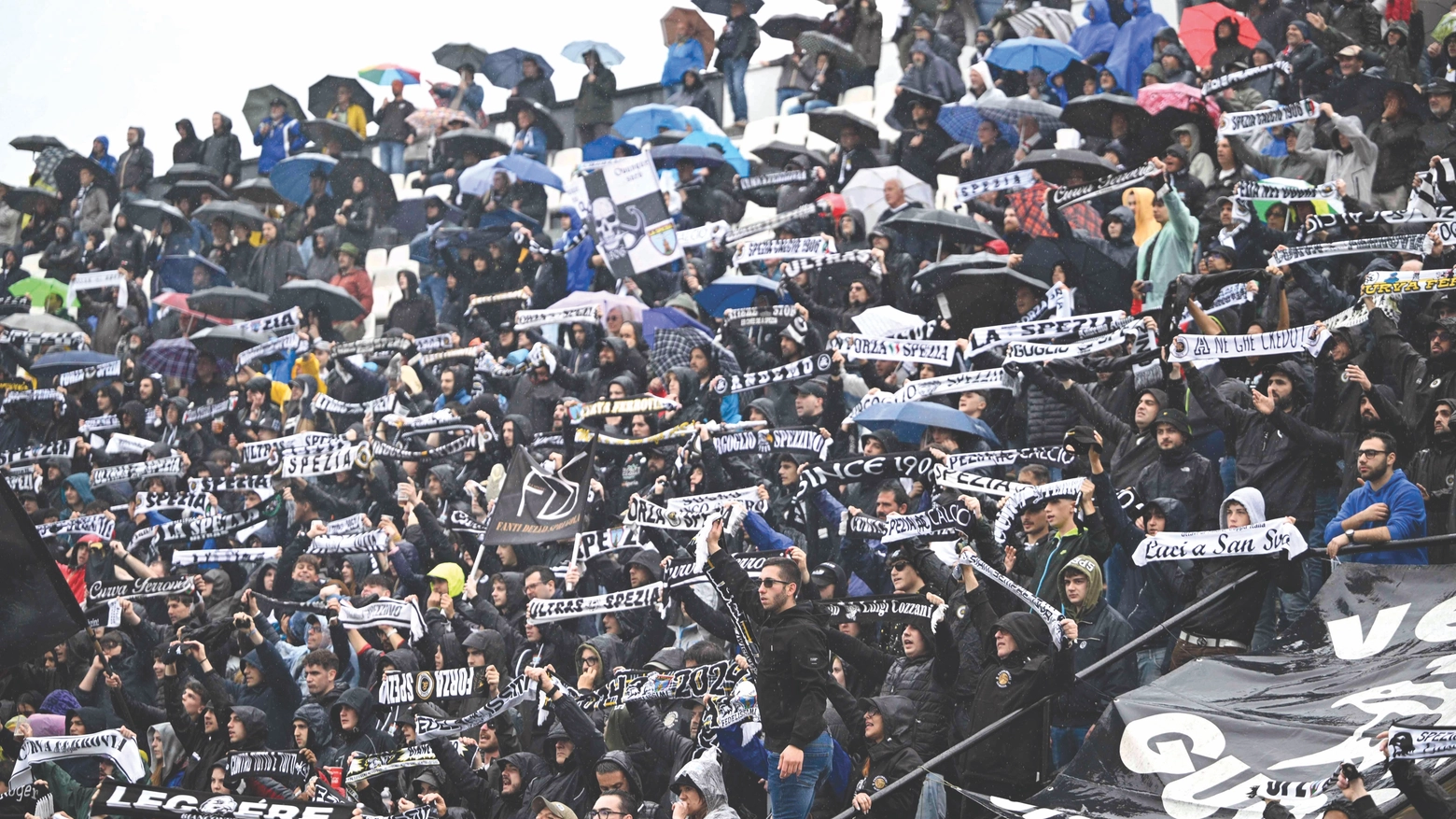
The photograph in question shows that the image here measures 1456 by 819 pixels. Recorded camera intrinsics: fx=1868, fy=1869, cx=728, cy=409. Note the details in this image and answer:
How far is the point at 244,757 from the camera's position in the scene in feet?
37.0

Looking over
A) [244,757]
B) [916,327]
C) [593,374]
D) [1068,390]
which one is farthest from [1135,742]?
[593,374]

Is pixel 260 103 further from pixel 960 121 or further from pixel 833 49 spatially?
pixel 960 121

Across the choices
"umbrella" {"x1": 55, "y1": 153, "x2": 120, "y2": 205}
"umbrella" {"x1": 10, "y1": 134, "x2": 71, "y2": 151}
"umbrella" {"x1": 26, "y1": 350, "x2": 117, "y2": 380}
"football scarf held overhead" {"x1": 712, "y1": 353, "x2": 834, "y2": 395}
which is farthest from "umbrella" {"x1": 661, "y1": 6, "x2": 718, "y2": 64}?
"umbrella" {"x1": 10, "y1": 134, "x2": 71, "y2": 151}

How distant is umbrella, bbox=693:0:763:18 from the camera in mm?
18967

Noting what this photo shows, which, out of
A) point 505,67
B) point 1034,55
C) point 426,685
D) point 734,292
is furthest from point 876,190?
point 505,67

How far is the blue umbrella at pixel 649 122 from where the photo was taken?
18.0 meters

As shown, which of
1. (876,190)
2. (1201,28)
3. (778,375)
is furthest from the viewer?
(1201,28)

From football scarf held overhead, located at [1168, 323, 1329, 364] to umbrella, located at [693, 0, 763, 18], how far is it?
9473mm

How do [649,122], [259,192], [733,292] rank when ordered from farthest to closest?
[259,192]
[649,122]
[733,292]

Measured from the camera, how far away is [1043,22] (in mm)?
16156

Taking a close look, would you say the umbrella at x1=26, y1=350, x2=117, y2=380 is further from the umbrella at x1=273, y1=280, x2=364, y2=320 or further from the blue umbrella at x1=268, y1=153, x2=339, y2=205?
the blue umbrella at x1=268, y1=153, x2=339, y2=205

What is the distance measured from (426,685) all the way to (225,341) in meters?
7.23

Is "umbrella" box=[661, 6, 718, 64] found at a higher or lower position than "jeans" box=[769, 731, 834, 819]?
higher

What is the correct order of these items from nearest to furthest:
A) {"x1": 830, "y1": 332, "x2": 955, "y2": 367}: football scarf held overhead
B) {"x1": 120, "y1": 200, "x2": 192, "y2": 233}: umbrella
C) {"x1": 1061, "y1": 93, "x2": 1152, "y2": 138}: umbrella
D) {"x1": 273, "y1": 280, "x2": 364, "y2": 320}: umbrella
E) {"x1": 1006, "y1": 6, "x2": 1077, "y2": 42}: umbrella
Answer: {"x1": 830, "y1": 332, "x2": 955, "y2": 367}: football scarf held overhead, {"x1": 1061, "y1": 93, "x2": 1152, "y2": 138}: umbrella, {"x1": 1006, "y1": 6, "x2": 1077, "y2": 42}: umbrella, {"x1": 273, "y1": 280, "x2": 364, "y2": 320}: umbrella, {"x1": 120, "y1": 200, "x2": 192, "y2": 233}: umbrella
